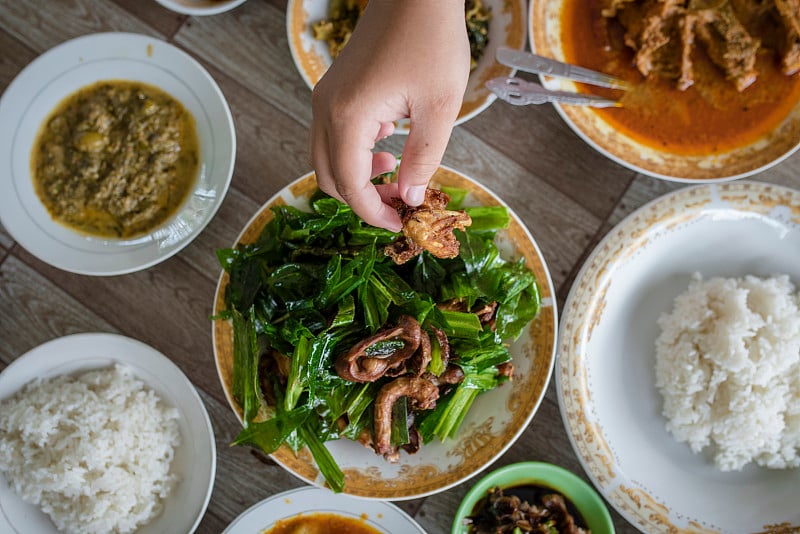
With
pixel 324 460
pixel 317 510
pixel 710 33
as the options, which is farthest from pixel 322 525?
pixel 710 33

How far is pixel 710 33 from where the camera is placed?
2.26m

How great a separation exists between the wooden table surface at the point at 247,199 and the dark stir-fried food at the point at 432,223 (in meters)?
0.63

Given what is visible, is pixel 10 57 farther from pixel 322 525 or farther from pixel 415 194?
pixel 322 525

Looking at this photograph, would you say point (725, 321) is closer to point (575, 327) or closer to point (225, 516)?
point (575, 327)

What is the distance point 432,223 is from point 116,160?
1328 millimetres

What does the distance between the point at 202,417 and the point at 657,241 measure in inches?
69.0

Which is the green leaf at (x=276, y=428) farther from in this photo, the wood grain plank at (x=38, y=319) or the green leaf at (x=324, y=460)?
the wood grain plank at (x=38, y=319)

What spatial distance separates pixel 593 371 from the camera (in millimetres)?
2199

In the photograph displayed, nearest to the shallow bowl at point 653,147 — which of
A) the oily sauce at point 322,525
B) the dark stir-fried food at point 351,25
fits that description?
the dark stir-fried food at point 351,25

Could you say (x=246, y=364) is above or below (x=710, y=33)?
below

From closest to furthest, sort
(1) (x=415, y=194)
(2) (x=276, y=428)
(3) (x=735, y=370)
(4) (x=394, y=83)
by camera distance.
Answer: (4) (x=394, y=83)
(1) (x=415, y=194)
(2) (x=276, y=428)
(3) (x=735, y=370)

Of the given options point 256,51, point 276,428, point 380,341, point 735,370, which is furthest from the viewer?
point 256,51

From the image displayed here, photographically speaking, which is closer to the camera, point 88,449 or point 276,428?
point 276,428

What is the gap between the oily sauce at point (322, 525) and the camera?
87.6 inches
